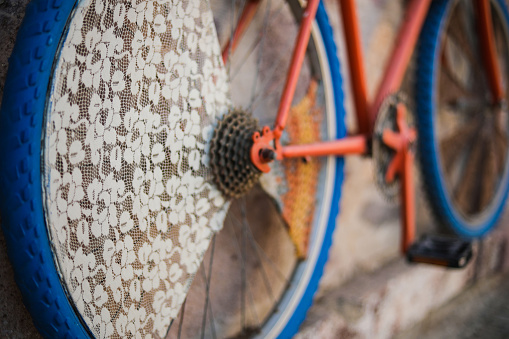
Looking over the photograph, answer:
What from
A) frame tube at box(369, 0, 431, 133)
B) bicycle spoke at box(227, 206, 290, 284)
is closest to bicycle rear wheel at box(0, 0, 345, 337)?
bicycle spoke at box(227, 206, 290, 284)

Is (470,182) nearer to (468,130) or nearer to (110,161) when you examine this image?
(468,130)

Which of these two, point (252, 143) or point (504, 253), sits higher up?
point (252, 143)

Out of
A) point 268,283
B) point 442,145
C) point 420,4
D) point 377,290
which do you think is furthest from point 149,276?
point 442,145

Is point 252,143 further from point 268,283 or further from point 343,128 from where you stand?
point 268,283

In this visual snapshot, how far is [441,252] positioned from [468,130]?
2.87ft

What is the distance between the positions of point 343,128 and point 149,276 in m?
0.71

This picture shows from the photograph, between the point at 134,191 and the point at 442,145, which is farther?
the point at 442,145

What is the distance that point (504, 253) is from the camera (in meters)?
2.21

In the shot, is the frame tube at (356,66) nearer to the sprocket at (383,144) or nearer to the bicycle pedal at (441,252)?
the sprocket at (383,144)

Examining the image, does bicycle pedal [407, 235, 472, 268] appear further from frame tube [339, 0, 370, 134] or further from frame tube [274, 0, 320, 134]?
frame tube [274, 0, 320, 134]

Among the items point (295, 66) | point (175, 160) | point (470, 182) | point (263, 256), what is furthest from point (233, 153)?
point (470, 182)

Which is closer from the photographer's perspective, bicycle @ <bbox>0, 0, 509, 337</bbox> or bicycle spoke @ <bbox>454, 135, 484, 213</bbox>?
bicycle @ <bbox>0, 0, 509, 337</bbox>

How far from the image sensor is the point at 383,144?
4.39ft

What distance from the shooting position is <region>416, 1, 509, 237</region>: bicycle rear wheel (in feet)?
6.43
